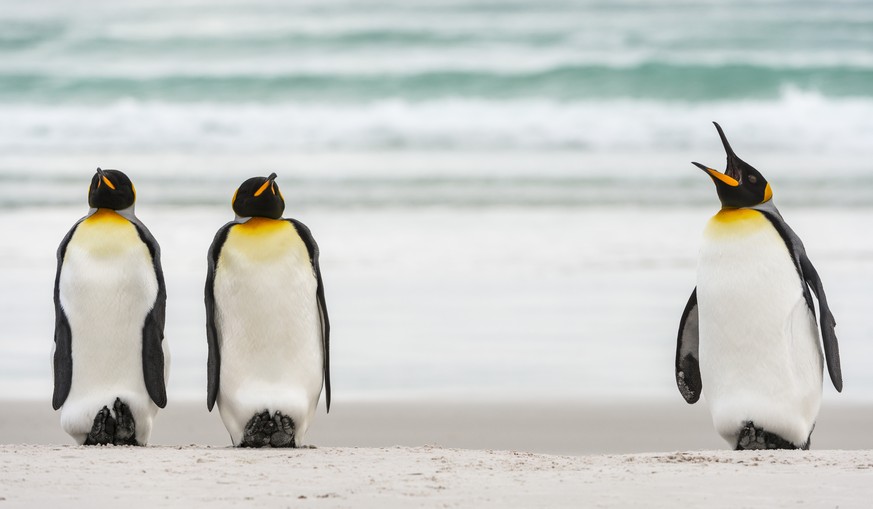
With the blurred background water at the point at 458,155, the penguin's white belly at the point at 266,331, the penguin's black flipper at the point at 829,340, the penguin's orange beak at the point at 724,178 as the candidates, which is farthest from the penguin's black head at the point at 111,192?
the penguin's black flipper at the point at 829,340

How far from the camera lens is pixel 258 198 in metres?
4.96

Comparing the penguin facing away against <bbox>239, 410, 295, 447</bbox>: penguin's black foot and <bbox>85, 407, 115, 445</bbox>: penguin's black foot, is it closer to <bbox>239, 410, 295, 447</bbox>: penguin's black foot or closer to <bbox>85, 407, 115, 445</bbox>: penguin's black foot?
<bbox>239, 410, 295, 447</bbox>: penguin's black foot

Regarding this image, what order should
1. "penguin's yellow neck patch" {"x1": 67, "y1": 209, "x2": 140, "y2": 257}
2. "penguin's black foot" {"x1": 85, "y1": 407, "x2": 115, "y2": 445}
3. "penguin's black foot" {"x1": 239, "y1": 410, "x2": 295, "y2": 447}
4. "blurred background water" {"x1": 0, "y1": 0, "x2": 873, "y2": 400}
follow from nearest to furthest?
"penguin's black foot" {"x1": 239, "y1": 410, "x2": 295, "y2": 447}, "penguin's black foot" {"x1": 85, "y1": 407, "x2": 115, "y2": 445}, "penguin's yellow neck patch" {"x1": 67, "y1": 209, "x2": 140, "y2": 257}, "blurred background water" {"x1": 0, "y1": 0, "x2": 873, "y2": 400}

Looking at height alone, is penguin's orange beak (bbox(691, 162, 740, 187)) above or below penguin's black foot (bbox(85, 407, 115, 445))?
above

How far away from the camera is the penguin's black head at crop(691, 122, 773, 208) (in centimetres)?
511

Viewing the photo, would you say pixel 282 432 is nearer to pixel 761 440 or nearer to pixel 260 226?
pixel 260 226

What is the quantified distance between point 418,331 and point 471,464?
3296 mm

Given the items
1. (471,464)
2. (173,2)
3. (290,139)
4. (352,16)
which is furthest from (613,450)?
(173,2)

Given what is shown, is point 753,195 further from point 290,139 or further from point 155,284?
point 290,139

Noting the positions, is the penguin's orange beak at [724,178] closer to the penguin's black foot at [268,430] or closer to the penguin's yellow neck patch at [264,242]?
the penguin's yellow neck patch at [264,242]

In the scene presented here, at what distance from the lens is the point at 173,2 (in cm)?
2905

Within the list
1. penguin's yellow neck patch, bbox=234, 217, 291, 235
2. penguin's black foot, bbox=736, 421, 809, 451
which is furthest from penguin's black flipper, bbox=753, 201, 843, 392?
penguin's yellow neck patch, bbox=234, 217, 291, 235

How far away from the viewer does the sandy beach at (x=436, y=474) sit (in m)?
3.62

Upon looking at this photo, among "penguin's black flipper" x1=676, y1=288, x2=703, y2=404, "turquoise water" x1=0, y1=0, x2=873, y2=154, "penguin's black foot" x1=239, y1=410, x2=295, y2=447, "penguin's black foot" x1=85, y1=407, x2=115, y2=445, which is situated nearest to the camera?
"penguin's black foot" x1=239, y1=410, x2=295, y2=447
